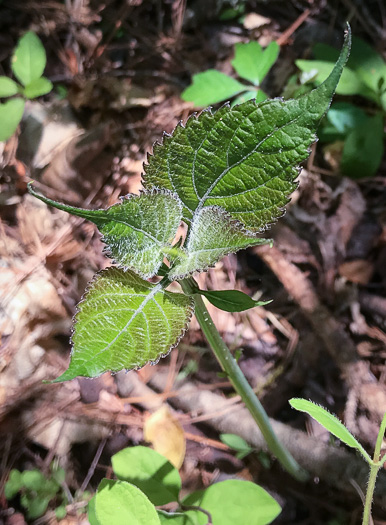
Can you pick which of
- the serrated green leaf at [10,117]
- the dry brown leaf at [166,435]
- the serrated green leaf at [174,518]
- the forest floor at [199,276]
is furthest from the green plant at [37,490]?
the serrated green leaf at [10,117]

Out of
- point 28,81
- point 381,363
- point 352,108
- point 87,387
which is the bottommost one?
point 381,363

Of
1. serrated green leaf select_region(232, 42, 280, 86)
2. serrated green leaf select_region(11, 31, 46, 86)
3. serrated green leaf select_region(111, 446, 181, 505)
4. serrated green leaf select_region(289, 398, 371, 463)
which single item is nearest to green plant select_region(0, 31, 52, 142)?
serrated green leaf select_region(11, 31, 46, 86)

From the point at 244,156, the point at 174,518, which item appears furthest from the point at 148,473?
the point at 244,156

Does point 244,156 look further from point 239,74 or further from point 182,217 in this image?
point 239,74

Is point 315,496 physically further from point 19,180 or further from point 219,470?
point 19,180

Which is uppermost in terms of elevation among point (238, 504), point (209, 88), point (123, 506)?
point (209, 88)

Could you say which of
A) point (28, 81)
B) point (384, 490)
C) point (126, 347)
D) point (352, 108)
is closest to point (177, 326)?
point (126, 347)
